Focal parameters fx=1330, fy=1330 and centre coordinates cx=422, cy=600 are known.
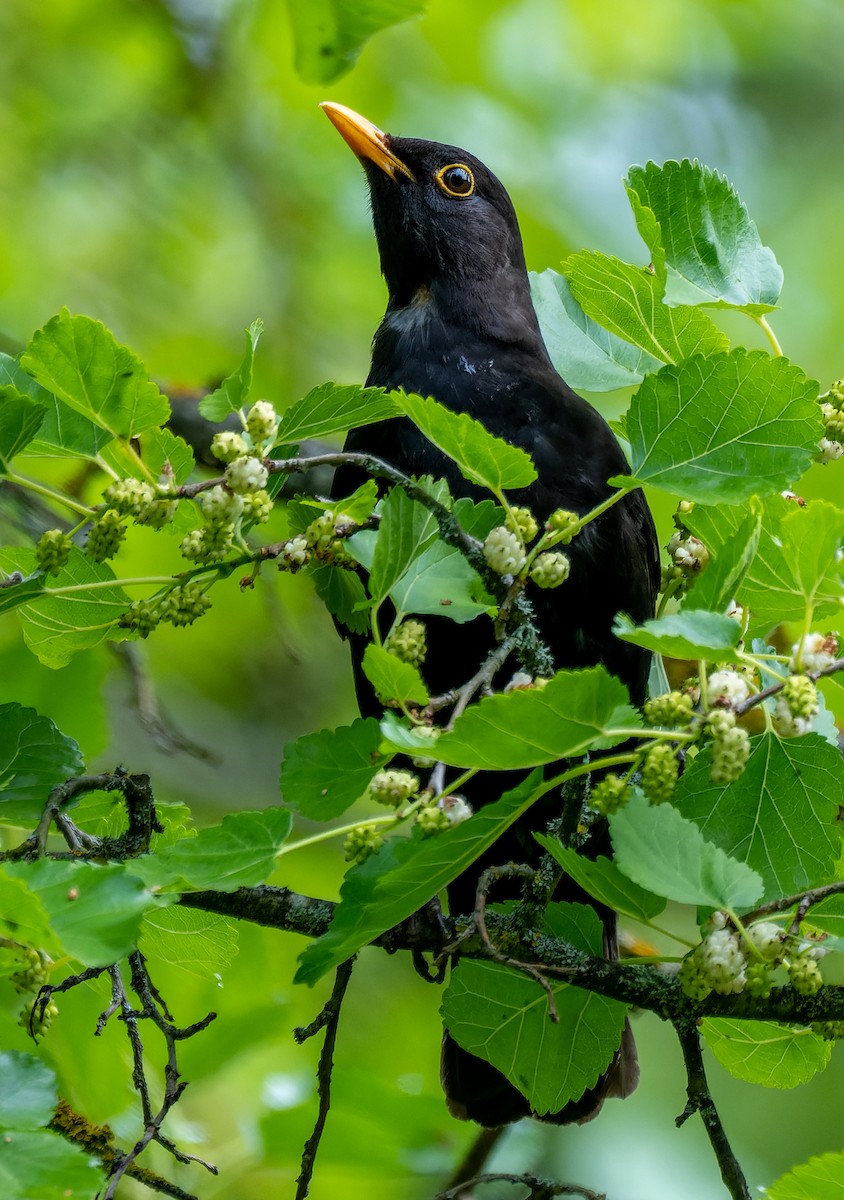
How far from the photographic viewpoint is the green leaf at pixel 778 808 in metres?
1.77

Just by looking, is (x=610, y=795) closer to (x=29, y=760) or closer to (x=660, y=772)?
(x=660, y=772)

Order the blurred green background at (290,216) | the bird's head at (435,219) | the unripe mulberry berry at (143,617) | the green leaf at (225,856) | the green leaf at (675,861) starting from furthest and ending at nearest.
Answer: the blurred green background at (290,216), the bird's head at (435,219), the unripe mulberry berry at (143,617), the green leaf at (675,861), the green leaf at (225,856)

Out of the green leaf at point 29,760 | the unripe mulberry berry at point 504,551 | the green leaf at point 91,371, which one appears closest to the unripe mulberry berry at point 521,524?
the unripe mulberry berry at point 504,551

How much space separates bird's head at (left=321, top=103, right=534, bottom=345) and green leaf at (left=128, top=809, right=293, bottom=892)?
2444 millimetres

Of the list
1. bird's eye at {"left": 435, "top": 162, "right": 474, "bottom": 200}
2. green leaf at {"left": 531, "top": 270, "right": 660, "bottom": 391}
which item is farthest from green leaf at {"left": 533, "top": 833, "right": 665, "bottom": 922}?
bird's eye at {"left": 435, "top": 162, "right": 474, "bottom": 200}

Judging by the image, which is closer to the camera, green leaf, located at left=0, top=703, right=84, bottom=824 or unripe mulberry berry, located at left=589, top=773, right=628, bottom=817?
unripe mulberry berry, located at left=589, top=773, right=628, bottom=817

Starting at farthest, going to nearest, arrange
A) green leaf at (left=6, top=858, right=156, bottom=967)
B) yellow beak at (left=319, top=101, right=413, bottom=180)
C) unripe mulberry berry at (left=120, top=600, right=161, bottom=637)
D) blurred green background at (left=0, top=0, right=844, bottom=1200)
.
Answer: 1. blurred green background at (left=0, top=0, right=844, bottom=1200)
2. yellow beak at (left=319, top=101, right=413, bottom=180)
3. unripe mulberry berry at (left=120, top=600, right=161, bottom=637)
4. green leaf at (left=6, top=858, right=156, bottom=967)

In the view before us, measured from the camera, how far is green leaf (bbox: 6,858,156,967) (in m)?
1.35

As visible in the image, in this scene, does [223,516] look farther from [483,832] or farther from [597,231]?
[597,231]

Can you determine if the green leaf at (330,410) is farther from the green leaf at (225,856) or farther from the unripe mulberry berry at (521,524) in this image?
the green leaf at (225,856)

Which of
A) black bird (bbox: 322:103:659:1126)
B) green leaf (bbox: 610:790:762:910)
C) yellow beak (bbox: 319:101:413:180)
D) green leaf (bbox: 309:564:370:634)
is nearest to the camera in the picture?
green leaf (bbox: 610:790:762:910)

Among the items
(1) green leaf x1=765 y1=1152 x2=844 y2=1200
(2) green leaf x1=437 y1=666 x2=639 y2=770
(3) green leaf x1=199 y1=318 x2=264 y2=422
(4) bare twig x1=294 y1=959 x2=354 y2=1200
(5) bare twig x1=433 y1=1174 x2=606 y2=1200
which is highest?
(3) green leaf x1=199 y1=318 x2=264 y2=422

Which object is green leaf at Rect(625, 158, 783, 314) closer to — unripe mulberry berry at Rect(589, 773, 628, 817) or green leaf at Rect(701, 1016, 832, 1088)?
unripe mulberry berry at Rect(589, 773, 628, 817)

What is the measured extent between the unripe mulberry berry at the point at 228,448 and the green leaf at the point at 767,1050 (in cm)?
116
